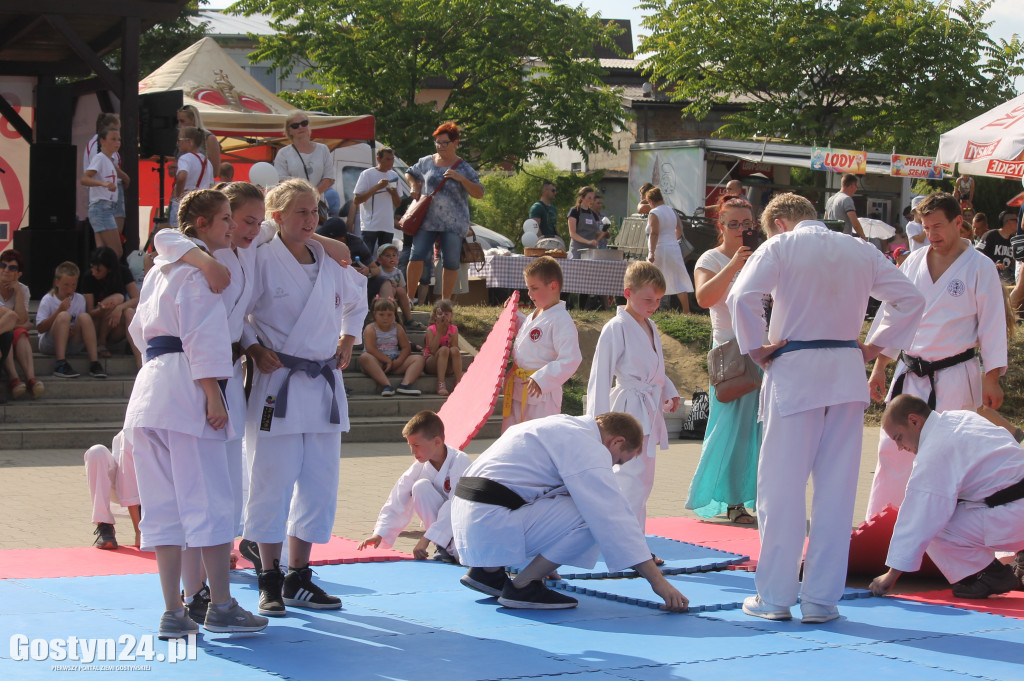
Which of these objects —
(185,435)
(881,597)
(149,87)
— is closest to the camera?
(185,435)

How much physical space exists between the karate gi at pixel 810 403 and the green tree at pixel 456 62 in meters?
24.6

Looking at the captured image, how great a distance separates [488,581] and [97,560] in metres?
2.13

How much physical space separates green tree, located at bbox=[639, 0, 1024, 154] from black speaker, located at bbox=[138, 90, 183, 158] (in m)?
19.9

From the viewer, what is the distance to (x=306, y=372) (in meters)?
4.94

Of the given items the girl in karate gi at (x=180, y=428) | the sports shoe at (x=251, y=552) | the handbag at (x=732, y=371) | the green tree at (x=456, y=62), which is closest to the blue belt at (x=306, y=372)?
the girl in karate gi at (x=180, y=428)

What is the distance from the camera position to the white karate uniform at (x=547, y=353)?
7000 millimetres

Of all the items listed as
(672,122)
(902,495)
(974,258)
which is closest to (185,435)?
(902,495)

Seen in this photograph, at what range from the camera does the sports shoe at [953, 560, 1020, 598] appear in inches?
216

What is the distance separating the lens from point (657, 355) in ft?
21.6

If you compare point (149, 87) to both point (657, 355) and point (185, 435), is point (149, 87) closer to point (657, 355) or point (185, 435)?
point (657, 355)

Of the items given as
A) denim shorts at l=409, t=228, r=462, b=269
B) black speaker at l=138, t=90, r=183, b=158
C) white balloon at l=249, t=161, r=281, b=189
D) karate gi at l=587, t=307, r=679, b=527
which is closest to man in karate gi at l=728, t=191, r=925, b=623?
karate gi at l=587, t=307, r=679, b=527

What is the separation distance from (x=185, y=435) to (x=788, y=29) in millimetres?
28659

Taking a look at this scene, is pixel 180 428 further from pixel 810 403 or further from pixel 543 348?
pixel 543 348

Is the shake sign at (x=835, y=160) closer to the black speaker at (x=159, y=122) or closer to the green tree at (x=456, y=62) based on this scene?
the green tree at (x=456, y=62)
